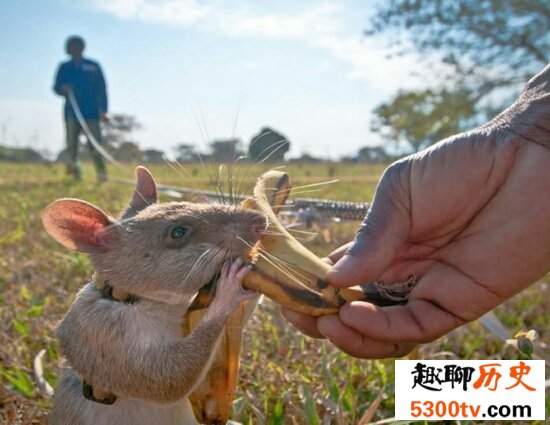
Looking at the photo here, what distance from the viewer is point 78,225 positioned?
2.54 metres

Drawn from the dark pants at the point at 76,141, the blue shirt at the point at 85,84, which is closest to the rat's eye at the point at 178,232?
the dark pants at the point at 76,141

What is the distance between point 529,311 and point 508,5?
15.5m

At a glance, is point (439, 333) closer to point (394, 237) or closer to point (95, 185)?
point (394, 237)

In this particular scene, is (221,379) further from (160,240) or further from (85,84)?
(85,84)

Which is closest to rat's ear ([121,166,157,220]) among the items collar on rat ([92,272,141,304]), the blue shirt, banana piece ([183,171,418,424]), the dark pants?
collar on rat ([92,272,141,304])

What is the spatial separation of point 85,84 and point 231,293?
12788 millimetres

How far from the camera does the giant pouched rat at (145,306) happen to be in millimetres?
2305

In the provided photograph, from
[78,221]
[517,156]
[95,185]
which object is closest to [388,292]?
[517,156]

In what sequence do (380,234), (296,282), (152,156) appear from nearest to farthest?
1. (296,282)
2. (380,234)
3. (152,156)

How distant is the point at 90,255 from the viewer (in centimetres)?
266

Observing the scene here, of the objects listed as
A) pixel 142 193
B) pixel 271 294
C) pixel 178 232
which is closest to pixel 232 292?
pixel 271 294

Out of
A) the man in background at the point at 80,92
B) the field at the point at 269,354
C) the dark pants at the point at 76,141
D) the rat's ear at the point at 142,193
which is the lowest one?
the field at the point at 269,354

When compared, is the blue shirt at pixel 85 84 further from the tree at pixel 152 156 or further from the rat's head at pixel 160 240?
the rat's head at pixel 160 240

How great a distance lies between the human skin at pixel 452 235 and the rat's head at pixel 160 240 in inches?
15.7
